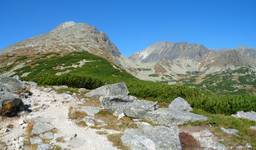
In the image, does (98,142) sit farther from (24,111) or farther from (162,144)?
(24,111)

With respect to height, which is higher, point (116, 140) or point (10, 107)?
point (10, 107)

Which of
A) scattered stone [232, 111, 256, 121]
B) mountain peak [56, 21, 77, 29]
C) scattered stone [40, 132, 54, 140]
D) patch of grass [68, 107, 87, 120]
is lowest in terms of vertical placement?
scattered stone [232, 111, 256, 121]

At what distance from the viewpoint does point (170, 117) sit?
95.2 ft

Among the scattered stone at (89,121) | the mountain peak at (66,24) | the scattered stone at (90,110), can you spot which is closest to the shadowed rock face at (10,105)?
the scattered stone at (90,110)

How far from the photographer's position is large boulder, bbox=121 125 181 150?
75.7 feet

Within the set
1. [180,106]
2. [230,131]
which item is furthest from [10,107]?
[230,131]

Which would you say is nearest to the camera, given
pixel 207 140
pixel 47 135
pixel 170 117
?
pixel 47 135

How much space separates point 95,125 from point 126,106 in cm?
443

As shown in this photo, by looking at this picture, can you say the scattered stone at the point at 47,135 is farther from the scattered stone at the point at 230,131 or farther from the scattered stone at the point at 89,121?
the scattered stone at the point at 230,131

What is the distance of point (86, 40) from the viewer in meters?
148

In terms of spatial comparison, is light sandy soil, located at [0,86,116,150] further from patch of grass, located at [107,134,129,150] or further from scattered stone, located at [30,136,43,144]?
scattered stone, located at [30,136,43,144]

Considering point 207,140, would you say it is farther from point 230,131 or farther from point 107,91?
point 107,91

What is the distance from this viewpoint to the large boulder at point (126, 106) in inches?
1168

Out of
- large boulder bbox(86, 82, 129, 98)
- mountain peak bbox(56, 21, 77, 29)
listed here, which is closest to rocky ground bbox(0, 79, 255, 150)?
large boulder bbox(86, 82, 129, 98)
